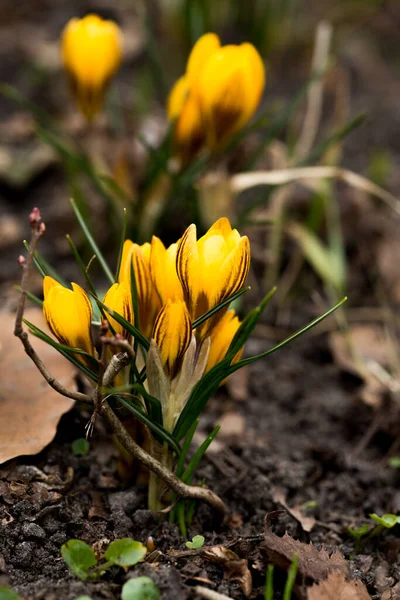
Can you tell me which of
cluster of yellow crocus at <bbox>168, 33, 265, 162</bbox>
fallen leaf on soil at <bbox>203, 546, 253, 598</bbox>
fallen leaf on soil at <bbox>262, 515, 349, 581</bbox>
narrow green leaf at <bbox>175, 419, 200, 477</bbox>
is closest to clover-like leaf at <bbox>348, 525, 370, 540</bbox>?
fallen leaf on soil at <bbox>262, 515, 349, 581</bbox>

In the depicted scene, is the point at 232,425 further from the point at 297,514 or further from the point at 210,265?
the point at 210,265

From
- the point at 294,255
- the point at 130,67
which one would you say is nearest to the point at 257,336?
the point at 294,255

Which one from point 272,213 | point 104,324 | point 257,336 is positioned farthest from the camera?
point 272,213

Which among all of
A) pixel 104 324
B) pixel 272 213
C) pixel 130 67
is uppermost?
pixel 130 67

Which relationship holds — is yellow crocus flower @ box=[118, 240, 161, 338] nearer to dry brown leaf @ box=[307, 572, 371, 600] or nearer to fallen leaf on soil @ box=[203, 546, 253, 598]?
fallen leaf on soil @ box=[203, 546, 253, 598]

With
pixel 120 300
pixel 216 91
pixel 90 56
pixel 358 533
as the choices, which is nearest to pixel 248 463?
pixel 358 533

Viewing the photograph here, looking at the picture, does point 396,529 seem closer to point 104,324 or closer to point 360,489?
point 360,489

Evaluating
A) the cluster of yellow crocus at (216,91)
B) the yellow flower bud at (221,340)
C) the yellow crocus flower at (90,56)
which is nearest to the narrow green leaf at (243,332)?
the yellow flower bud at (221,340)
